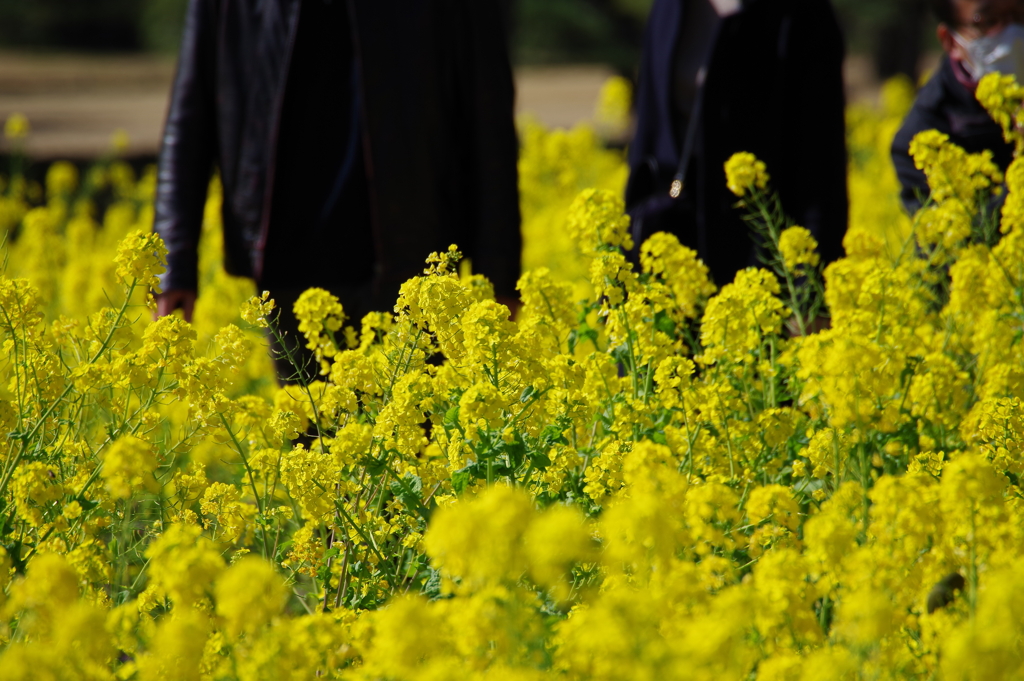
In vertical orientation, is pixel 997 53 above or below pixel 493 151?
above

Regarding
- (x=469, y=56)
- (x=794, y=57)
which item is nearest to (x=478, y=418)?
(x=469, y=56)

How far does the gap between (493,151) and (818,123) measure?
88cm

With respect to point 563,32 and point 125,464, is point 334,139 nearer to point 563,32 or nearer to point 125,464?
point 125,464

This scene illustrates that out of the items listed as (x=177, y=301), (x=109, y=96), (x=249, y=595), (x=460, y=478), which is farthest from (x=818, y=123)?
(x=109, y=96)

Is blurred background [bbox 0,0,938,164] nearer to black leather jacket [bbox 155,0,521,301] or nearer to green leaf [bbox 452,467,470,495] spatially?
black leather jacket [bbox 155,0,521,301]

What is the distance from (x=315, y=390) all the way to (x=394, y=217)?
593 mm

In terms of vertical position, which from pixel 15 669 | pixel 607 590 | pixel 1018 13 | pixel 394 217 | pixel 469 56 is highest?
pixel 1018 13

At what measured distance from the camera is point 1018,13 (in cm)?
312

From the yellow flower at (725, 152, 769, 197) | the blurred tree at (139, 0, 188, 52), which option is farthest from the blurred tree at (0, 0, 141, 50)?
the yellow flower at (725, 152, 769, 197)

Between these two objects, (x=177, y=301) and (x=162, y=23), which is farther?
(x=162, y=23)

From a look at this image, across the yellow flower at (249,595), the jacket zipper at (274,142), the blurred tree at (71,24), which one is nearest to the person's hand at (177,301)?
the jacket zipper at (274,142)

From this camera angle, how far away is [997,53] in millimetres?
3133

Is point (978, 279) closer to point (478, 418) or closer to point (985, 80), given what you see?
point (985, 80)

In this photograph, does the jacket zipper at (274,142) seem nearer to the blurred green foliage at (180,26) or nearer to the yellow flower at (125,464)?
the yellow flower at (125,464)
